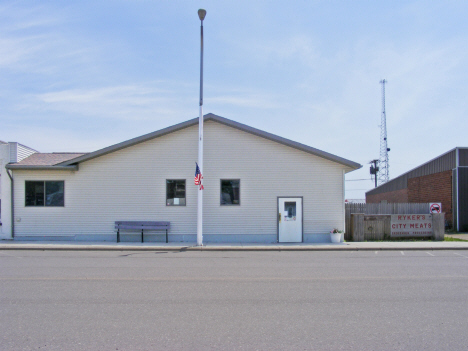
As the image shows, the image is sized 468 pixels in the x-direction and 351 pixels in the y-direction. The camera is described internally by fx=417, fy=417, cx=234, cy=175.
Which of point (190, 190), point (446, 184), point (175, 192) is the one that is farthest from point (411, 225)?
point (175, 192)

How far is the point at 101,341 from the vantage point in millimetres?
5410

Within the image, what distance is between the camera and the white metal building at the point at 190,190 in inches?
742

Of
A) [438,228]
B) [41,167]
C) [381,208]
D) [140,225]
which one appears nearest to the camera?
[41,167]

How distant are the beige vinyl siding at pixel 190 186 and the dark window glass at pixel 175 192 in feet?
0.67

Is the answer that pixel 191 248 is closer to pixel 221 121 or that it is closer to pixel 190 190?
pixel 190 190

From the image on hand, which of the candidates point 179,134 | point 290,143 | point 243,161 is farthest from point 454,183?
point 179,134

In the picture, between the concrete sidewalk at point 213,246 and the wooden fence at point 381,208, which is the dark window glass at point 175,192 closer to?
the concrete sidewalk at point 213,246

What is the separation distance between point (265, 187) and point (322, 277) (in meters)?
9.01

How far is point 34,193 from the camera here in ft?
62.5

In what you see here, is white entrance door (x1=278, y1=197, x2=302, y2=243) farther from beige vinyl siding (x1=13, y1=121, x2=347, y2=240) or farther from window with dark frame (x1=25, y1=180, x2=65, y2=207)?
window with dark frame (x1=25, y1=180, x2=65, y2=207)

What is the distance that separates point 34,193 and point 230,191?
29.4ft

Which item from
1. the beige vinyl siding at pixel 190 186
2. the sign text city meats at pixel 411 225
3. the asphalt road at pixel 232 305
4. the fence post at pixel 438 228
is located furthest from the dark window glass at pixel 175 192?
the fence post at pixel 438 228

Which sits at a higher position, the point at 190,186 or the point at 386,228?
the point at 190,186

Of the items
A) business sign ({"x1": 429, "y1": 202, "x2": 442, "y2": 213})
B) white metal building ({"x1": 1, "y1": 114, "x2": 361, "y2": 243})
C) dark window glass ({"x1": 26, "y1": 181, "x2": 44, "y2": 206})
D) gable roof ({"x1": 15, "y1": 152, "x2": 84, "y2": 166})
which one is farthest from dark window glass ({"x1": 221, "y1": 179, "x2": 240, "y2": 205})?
business sign ({"x1": 429, "y1": 202, "x2": 442, "y2": 213})
